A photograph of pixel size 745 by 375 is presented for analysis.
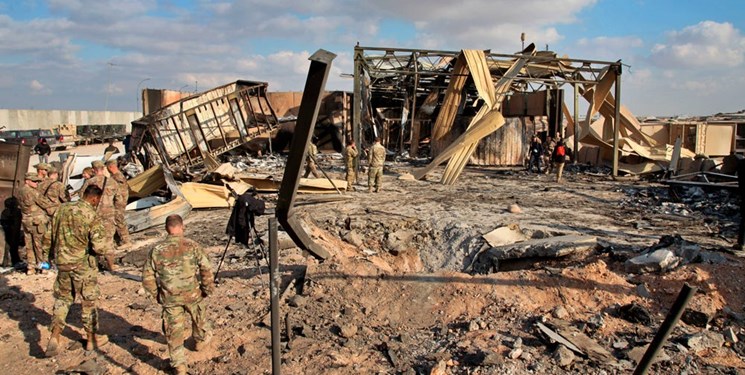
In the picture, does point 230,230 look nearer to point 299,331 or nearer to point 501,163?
point 299,331

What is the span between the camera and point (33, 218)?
658 cm

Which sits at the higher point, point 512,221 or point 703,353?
point 512,221

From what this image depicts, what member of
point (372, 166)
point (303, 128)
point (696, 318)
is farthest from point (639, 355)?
point (372, 166)

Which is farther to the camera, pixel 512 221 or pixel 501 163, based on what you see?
pixel 501 163

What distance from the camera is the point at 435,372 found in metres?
4.02

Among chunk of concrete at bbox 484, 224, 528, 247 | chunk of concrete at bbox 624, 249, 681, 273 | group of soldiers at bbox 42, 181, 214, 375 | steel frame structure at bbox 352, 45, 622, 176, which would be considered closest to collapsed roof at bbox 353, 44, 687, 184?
steel frame structure at bbox 352, 45, 622, 176

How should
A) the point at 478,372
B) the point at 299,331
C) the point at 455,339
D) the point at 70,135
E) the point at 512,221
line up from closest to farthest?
the point at 478,372 < the point at 455,339 < the point at 299,331 < the point at 512,221 < the point at 70,135

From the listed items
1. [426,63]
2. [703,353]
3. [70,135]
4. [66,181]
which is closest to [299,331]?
[703,353]

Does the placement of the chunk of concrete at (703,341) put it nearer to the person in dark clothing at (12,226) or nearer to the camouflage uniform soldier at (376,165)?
the camouflage uniform soldier at (376,165)

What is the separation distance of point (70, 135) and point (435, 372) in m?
34.8

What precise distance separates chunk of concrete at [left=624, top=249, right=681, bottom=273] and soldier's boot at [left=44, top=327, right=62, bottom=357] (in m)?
6.01

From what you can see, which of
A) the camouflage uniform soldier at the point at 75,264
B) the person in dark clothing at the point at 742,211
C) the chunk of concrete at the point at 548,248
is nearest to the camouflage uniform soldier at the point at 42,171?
the camouflage uniform soldier at the point at 75,264

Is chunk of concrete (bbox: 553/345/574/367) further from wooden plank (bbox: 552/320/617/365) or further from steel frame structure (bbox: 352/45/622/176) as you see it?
steel frame structure (bbox: 352/45/622/176)

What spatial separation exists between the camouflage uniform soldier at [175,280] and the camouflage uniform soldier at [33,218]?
11.8ft
